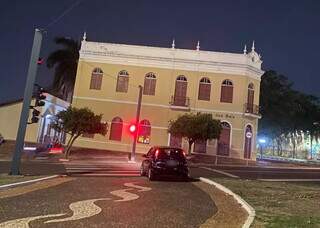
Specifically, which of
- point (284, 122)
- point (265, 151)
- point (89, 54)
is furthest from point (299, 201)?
point (265, 151)

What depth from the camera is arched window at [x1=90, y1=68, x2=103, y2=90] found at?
5028 cm

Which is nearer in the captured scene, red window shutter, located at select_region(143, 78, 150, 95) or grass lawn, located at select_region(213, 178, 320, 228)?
grass lawn, located at select_region(213, 178, 320, 228)

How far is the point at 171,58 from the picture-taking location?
49312mm

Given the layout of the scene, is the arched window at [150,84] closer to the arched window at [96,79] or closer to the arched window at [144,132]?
the arched window at [144,132]

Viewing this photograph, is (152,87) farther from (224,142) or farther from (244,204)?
(244,204)

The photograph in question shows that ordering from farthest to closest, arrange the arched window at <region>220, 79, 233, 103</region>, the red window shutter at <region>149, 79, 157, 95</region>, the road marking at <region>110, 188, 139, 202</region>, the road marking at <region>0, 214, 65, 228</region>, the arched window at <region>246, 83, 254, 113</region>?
the red window shutter at <region>149, 79, 157, 95</region>, the arched window at <region>246, 83, 254, 113</region>, the arched window at <region>220, 79, 233, 103</region>, the road marking at <region>110, 188, 139, 202</region>, the road marking at <region>0, 214, 65, 228</region>

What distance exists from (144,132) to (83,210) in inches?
1510

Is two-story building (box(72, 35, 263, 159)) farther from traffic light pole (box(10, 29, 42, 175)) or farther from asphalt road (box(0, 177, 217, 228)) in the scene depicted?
asphalt road (box(0, 177, 217, 228))

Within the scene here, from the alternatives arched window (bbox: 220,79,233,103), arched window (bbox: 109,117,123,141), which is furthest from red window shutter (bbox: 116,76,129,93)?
arched window (bbox: 220,79,233,103)

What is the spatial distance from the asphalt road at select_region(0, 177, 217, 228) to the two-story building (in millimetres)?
33128

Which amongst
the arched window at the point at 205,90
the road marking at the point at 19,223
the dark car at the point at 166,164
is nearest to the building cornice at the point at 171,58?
the arched window at the point at 205,90

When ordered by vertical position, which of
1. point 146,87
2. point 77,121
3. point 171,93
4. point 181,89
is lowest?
point 77,121

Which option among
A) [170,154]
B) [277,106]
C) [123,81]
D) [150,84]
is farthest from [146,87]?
[170,154]

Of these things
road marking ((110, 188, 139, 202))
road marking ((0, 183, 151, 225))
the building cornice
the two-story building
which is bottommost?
road marking ((0, 183, 151, 225))
